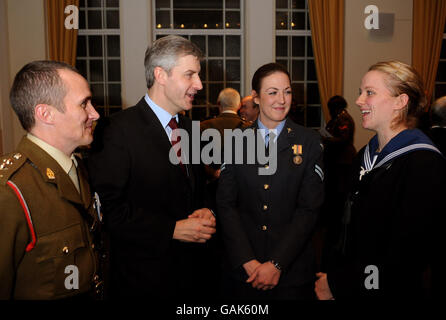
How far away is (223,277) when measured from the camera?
79.0 inches

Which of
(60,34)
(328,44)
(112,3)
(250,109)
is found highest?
(112,3)

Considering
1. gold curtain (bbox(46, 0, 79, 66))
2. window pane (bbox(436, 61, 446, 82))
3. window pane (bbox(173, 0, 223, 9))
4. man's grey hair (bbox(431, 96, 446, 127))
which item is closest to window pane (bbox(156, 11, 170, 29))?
window pane (bbox(173, 0, 223, 9))

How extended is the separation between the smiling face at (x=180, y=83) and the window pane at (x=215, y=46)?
5.36 metres

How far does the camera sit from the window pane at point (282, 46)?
689 cm

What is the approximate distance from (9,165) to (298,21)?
661 cm

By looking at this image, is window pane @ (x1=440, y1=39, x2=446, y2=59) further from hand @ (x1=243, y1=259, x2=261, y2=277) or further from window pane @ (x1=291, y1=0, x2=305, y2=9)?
hand @ (x1=243, y1=259, x2=261, y2=277)

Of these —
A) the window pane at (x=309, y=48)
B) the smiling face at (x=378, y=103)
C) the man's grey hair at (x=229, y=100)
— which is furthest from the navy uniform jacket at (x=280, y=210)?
the window pane at (x=309, y=48)

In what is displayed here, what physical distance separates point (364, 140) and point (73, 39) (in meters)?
5.47

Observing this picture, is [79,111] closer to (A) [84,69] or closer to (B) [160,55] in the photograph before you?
(B) [160,55]

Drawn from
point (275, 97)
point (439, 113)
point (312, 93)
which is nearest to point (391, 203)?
point (275, 97)

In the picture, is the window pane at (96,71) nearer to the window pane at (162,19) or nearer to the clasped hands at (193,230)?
the window pane at (162,19)

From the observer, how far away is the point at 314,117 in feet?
23.4

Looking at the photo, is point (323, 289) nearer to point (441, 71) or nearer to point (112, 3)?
point (112, 3)

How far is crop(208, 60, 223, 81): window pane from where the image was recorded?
22.8 ft
